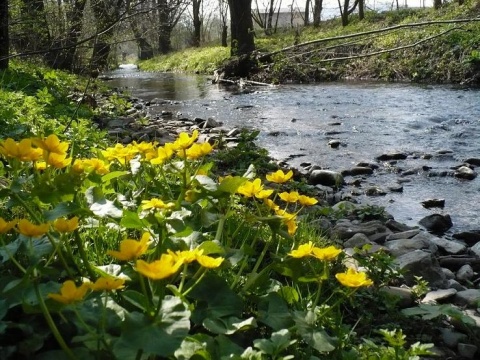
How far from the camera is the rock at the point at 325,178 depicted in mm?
4055

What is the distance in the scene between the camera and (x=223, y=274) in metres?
1.58

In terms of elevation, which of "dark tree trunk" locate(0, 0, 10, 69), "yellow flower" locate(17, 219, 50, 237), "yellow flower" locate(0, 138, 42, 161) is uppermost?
"dark tree trunk" locate(0, 0, 10, 69)

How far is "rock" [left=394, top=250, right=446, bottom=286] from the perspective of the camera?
2215 mm

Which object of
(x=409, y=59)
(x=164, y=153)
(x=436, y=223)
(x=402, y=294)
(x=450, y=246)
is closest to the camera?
(x=164, y=153)

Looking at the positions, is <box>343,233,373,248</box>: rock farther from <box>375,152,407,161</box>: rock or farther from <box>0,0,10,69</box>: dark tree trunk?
<box>0,0,10,69</box>: dark tree trunk

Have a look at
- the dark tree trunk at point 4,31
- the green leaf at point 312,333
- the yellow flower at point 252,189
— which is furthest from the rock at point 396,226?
the dark tree trunk at point 4,31

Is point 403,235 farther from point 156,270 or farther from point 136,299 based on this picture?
point 156,270

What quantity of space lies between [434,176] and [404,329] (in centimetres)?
279

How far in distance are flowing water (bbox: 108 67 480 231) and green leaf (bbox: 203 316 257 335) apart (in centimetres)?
235

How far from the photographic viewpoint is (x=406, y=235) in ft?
9.27

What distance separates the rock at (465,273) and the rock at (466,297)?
0.29 m

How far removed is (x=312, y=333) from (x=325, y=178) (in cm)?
294

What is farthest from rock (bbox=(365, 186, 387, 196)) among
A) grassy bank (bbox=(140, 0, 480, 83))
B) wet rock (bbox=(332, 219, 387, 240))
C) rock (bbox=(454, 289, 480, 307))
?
grassy bank (bbox=(140, 0, 480, 83))

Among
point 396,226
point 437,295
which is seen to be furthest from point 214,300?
point 396,226
